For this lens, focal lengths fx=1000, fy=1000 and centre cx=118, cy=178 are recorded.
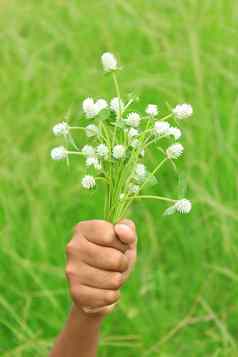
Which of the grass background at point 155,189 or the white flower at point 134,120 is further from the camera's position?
the grass background at point 155,189

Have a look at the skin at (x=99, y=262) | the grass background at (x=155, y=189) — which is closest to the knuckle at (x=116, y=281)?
the skin at (x=99, y=262)

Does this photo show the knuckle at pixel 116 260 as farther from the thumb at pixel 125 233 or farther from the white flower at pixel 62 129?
the white flower at pixel 62 129

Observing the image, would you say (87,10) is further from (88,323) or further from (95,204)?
(88,323)

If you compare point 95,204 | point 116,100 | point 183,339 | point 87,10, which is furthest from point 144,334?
point 87,10

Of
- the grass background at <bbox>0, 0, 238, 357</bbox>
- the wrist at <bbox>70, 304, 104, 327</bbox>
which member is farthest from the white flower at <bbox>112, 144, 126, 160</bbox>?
the grass background at <bbox>0, 0, 238, 357</bbox>

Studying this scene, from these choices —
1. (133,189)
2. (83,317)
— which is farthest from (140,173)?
(83,317)

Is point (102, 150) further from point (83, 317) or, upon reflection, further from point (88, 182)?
point (83, 317)
